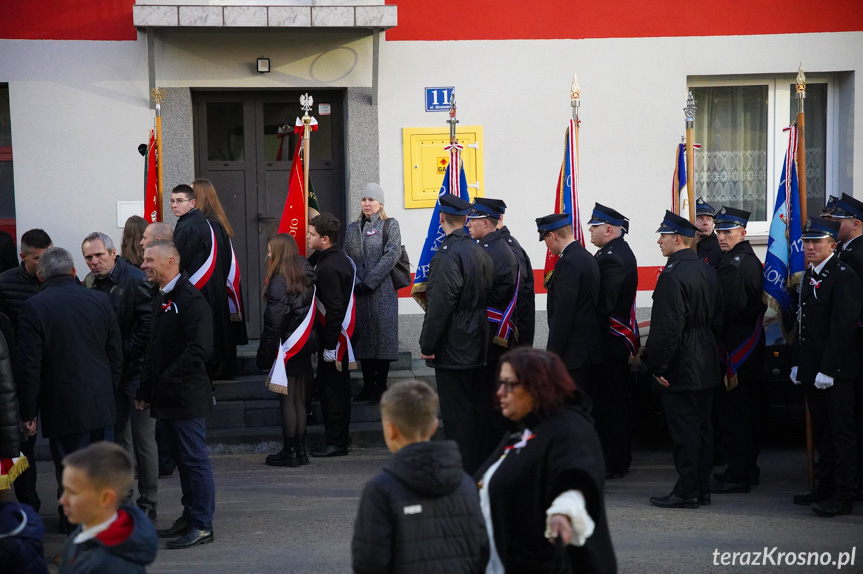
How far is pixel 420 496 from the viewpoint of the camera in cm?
352

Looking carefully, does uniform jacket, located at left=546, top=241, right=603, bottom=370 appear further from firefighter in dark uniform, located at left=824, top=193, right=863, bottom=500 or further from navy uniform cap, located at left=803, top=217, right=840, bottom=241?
firefighter in dark uniform, located at left=824, top=193, right=863, bottom=500

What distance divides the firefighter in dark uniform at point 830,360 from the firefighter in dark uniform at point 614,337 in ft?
4.31

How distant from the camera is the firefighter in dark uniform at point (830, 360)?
691 cm

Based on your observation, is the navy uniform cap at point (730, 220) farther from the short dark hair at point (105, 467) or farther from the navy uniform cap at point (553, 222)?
the short dark hair at point (105, 467)

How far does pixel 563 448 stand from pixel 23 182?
830 centimetres

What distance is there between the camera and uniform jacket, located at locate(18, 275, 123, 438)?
6133 millimetres

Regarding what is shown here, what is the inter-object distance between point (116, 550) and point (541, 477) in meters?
1.55

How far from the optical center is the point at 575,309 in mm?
7660

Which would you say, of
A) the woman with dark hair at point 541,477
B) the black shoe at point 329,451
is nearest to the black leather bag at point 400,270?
the black shoe at point 329,451

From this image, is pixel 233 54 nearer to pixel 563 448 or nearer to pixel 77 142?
pixel 77 142

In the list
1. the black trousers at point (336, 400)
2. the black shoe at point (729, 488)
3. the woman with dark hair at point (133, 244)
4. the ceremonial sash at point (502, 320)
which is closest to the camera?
the black shoe at point (729, 488)

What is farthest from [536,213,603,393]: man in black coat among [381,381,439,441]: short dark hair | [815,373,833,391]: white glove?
[381,381,439,441]: short dark hair

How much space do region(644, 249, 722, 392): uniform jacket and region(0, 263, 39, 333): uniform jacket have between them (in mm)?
4497

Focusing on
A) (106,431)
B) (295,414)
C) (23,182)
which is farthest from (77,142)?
(106,431)
